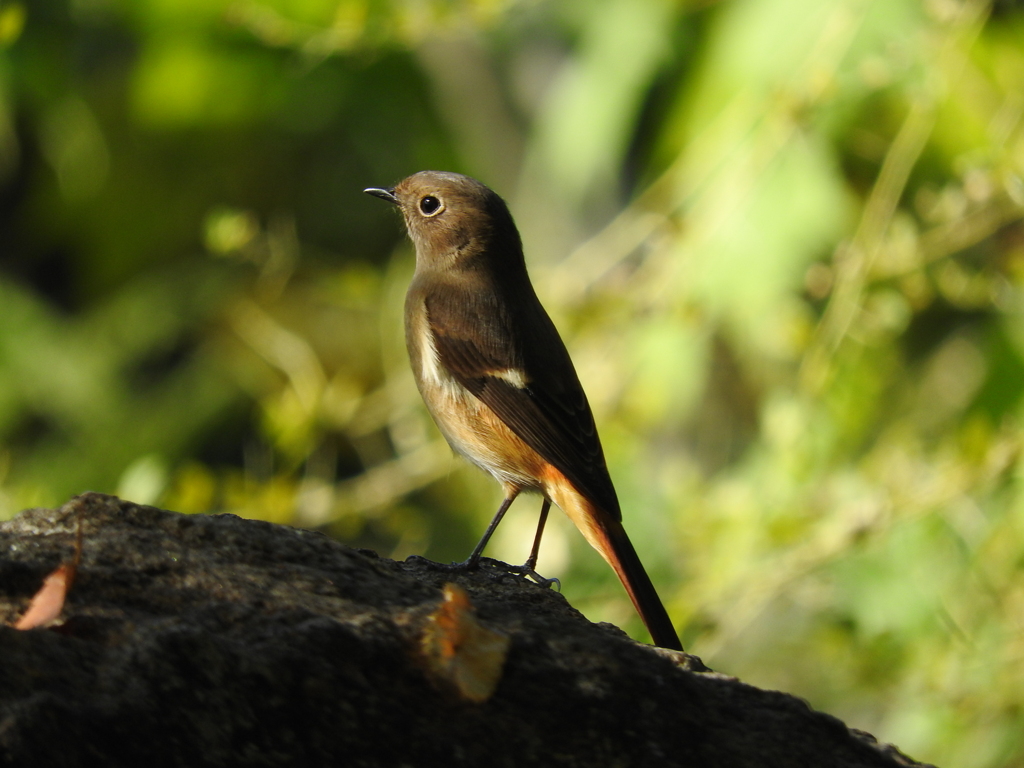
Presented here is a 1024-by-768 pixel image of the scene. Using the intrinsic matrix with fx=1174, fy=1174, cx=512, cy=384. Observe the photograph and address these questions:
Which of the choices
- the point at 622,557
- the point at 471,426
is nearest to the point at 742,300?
the point at 471,426

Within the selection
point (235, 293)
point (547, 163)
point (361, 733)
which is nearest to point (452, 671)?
point (361, 733)

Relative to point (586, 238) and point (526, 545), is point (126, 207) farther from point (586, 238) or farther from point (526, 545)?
point (526, 545)

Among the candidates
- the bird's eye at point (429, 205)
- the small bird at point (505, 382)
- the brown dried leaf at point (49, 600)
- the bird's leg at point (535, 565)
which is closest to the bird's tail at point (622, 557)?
the small bird at point (505, 382)

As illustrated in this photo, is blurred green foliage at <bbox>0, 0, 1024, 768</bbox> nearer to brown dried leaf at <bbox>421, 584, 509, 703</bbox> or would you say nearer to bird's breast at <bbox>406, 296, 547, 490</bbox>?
bird's breast at <bbox>406, 296, 547, 490</bbox>

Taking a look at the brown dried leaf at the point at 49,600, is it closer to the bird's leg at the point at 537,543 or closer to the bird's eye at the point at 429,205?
the bird's leg at the point at 537,543

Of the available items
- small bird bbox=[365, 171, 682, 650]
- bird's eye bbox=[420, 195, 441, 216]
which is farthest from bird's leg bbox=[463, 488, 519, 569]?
bird's eye bbox=[420, 195, 441, 216]
